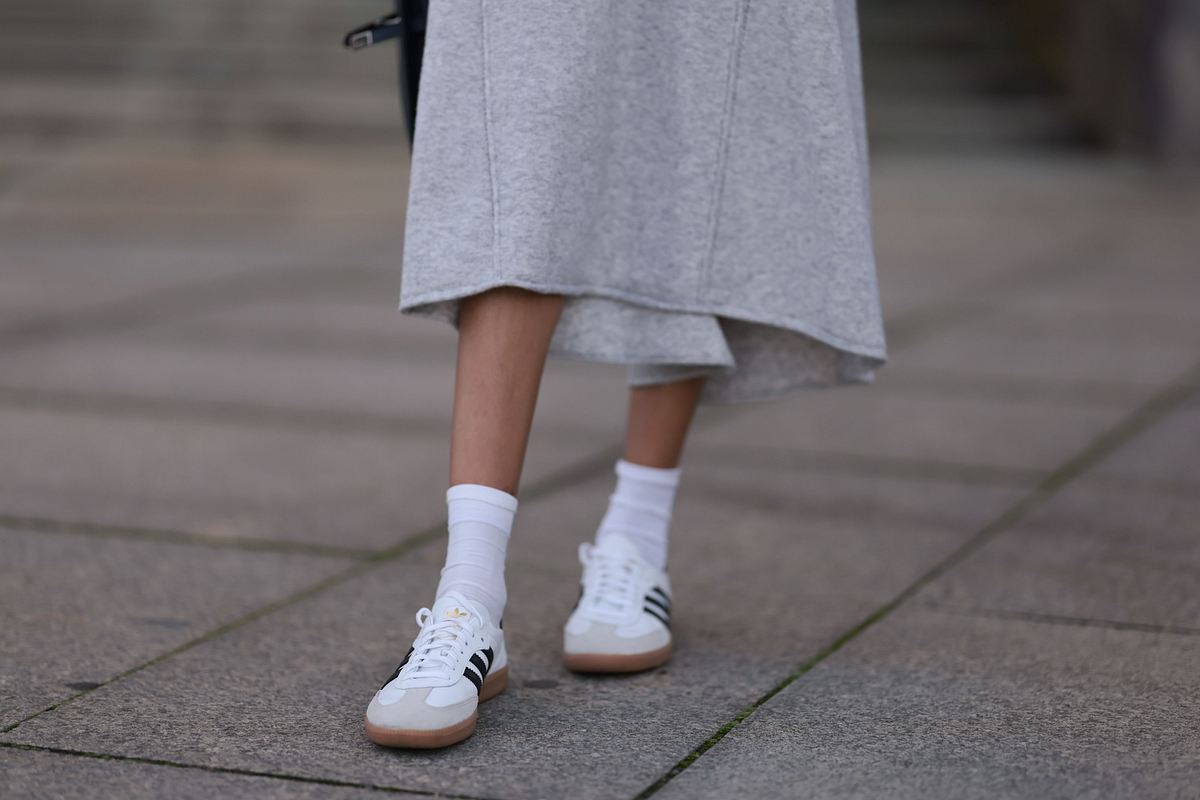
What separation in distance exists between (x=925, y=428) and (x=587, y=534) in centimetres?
144

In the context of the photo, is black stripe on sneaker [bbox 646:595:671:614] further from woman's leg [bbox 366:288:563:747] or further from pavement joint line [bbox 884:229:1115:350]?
pavement joint line [bbox 884:229:1115:350]

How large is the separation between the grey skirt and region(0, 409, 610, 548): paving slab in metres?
1.11

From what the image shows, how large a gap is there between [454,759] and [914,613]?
108cm

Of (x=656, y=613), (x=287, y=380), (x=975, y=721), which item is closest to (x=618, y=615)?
(x=656, y=613)

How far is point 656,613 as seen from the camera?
2.65 metres

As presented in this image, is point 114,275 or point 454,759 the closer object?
point 454,759

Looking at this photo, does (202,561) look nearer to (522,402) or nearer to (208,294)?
(522,402)

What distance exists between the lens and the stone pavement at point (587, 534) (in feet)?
7.16

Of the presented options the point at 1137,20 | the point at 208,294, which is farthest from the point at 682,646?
the point at 1137,20

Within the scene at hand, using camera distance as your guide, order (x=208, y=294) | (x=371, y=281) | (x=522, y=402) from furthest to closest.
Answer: (x=371, y=281) < (x=208, y=294) < (x=522, y=402)

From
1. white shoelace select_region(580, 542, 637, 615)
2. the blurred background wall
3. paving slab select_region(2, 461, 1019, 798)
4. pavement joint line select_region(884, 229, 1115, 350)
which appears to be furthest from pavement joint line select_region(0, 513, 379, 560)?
the blurred background wall

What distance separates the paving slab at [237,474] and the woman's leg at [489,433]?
3.43 feet

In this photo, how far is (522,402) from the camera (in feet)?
7.79

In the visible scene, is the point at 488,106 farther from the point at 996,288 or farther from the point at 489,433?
the point at 996,288
